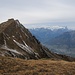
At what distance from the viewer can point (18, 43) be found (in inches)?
3740

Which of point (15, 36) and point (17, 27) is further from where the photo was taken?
point (17, 27)

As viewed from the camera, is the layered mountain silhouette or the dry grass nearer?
the dry grass

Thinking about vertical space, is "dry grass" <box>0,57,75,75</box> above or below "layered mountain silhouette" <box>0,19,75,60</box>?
below

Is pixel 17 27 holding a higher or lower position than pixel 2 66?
higher

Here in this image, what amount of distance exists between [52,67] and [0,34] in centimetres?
5964

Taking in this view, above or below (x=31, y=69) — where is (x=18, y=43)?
above

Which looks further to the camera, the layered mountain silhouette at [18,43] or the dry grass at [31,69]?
the layered mountain silhouette at [18,43]

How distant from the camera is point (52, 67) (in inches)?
1411

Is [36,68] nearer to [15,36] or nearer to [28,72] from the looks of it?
[28,72]

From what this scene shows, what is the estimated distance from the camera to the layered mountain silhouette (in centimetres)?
8393

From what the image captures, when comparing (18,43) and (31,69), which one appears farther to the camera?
(18,43)

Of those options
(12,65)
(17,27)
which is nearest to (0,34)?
(17,27)

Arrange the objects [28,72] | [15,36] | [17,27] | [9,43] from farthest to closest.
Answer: [17,27] → [15,36] → [9,43] → [28,72]

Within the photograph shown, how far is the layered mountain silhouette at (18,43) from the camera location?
3304 inches
